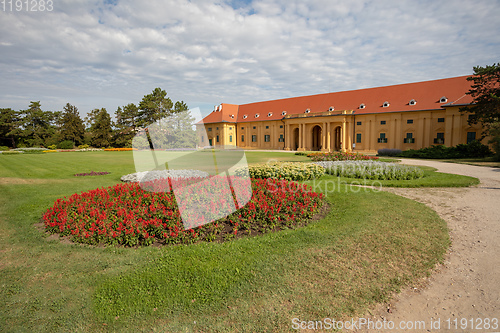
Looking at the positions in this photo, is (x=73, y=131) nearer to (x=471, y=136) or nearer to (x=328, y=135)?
(x=328, y=135)

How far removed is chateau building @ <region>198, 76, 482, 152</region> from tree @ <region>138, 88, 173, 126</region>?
342 inches

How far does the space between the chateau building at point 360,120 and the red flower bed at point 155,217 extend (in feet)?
89.5

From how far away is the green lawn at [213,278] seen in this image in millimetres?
3240

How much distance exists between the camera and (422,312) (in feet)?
11.2

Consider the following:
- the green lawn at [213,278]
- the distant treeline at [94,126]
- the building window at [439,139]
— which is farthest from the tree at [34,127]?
the building window at [439,139]

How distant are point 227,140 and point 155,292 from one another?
176 ft

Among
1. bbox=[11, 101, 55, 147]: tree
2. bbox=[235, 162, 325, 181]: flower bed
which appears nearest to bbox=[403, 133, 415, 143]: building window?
bbox=[235, 162, 325, 181]: flower bed

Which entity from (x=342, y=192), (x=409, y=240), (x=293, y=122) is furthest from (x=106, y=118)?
(x=409, y=240)

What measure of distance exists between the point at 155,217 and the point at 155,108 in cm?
5252

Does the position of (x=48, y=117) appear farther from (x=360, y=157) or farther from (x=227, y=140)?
(x=360, y=157)

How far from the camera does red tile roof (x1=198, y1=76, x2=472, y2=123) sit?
34.0 meters

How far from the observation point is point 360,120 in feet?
133

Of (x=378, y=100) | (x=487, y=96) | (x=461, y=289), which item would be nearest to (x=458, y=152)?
(x=487, y=96)

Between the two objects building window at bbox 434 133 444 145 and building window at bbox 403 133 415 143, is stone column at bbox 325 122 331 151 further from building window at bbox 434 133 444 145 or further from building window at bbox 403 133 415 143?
building window at bbox 434 133 444 145
